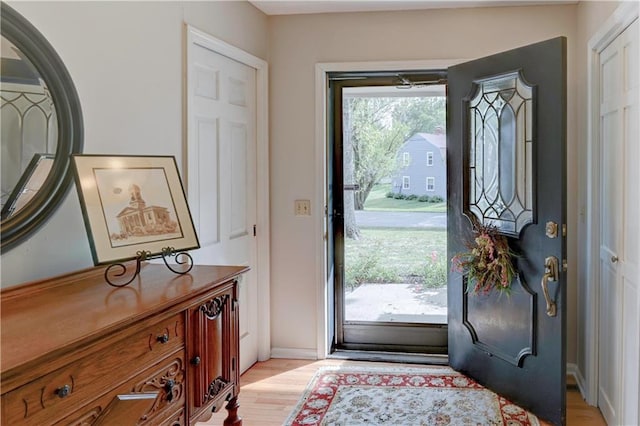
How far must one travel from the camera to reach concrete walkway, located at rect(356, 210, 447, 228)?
3.77 meters

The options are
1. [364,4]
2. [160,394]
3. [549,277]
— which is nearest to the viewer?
[160,394]

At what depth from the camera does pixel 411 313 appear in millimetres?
3859

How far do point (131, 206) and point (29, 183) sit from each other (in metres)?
0.32

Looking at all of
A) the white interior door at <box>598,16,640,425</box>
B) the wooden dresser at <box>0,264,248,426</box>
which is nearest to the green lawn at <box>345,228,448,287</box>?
the white interior door at <box>598,16,640,425</box>

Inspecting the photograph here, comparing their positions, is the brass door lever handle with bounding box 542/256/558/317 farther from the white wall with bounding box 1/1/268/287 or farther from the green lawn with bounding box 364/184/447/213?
the white wall with bounding box 1/1/268/287

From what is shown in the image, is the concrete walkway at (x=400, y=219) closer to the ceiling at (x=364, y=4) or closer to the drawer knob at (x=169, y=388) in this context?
the ceiling at (x=364, y=4)

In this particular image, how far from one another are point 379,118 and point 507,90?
3.35ft

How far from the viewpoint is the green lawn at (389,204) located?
12.3 feet

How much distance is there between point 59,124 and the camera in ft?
6.07

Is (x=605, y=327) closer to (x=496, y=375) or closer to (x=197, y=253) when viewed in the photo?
(x=496, y=375)

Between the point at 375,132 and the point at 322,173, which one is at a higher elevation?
the point at 375,132

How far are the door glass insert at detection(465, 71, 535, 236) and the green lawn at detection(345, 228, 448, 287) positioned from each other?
601mm

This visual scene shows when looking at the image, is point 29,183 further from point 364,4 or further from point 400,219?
point 400,219

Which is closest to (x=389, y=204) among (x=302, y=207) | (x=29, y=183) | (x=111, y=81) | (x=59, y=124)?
(x=302, y=207)
